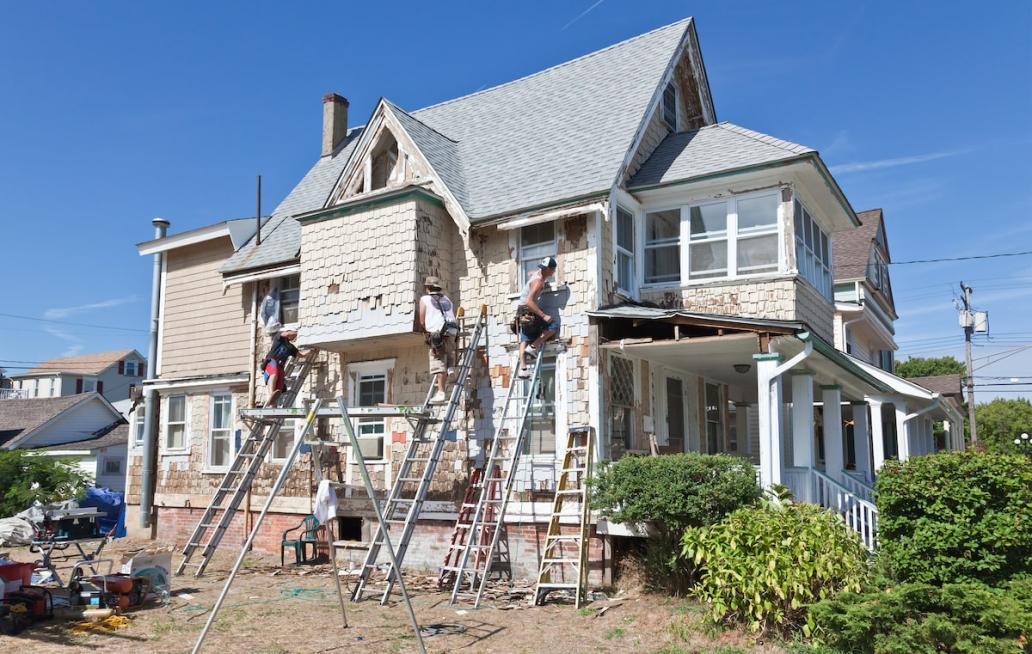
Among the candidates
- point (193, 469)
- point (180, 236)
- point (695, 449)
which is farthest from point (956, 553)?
point (180, 236)

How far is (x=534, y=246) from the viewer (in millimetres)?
14688

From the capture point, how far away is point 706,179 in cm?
1438

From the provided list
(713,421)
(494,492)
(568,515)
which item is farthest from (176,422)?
(713,421)

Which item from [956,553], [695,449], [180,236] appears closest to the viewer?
[956,553]

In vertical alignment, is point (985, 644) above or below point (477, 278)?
below

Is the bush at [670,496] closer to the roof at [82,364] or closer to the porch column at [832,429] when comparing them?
the porch column at [832,429]

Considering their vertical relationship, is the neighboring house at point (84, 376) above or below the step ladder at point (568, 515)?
above

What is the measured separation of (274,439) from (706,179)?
980 centimetres

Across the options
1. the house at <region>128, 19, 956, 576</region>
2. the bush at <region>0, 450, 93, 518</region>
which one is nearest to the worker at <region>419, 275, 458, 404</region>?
the house at <region>128, 19, 956, 576</region>

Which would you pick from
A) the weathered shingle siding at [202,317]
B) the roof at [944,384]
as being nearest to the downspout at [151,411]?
the weathered shingle siding at [202,317]

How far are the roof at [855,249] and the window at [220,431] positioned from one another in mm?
17169

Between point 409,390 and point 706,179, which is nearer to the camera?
point 706,179

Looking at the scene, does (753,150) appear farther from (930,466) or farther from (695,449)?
(930,466)

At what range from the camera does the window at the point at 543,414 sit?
1387 centimetres
